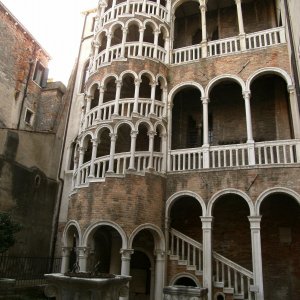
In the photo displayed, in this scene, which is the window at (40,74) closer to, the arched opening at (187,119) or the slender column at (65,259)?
the arched opening at (187,119)

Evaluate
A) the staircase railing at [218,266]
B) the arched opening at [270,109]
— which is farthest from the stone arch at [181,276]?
the arched opening at [270,109]

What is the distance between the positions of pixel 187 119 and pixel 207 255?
7.16m

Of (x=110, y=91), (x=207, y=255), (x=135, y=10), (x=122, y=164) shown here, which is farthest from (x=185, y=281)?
(x=135, y=10)

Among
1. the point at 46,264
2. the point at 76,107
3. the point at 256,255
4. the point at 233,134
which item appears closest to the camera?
the point at 256,255

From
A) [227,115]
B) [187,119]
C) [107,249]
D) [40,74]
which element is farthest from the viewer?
[40,74]

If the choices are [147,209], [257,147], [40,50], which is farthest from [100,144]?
[40,50]

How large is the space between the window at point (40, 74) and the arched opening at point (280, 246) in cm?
1845

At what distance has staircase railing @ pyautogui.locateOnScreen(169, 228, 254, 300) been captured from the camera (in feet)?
39.2

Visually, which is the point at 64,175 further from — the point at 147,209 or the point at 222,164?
the point at 222,164

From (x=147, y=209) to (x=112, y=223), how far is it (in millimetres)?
1425

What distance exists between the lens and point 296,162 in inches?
487

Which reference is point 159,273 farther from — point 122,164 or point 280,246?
point 280,246

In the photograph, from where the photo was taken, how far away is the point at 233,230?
1441 centimetres

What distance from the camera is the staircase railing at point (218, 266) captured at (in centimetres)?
1194
